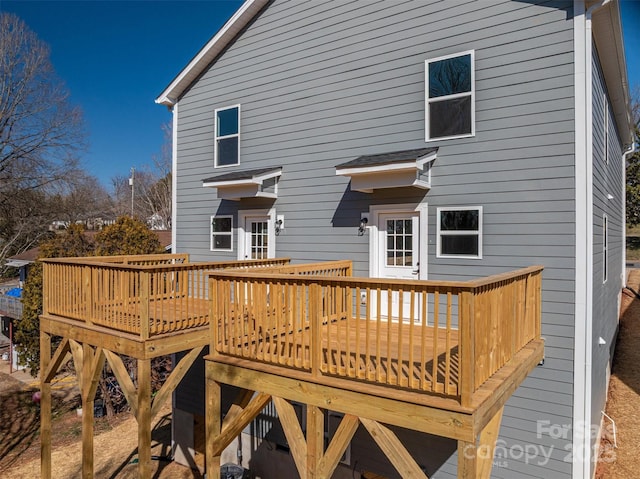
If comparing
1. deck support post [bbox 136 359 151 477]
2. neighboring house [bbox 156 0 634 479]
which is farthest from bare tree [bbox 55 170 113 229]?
deck support post [bbox 136 359 151 477]

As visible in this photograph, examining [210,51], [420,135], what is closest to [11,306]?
[210,51]

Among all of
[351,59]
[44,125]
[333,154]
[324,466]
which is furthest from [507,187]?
[44,125]

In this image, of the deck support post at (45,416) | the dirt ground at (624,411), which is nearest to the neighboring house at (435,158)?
the dirt ground at (624,411)

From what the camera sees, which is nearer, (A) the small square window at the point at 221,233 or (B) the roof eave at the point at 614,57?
(B) the roof eave at the point at 614,57

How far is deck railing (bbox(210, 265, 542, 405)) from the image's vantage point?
3.26 meters

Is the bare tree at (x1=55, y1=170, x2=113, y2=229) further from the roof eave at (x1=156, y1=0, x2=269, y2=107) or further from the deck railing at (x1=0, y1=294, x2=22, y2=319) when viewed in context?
the roof eave at (x1=156, y1=0, x2=269, y2=107)

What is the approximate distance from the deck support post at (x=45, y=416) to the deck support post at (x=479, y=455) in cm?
685

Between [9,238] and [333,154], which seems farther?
[9,238]

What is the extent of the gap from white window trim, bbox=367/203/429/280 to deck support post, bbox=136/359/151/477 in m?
3.56

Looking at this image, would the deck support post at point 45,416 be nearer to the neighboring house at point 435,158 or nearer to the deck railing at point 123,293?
the deck railing at point 123,293

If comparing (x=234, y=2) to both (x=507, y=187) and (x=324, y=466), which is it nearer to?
(x=507, y=187)

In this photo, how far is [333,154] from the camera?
7168mm

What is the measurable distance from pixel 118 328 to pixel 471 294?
192 inches

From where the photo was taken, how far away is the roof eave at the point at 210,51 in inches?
316
